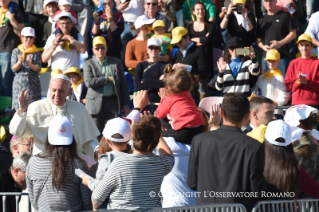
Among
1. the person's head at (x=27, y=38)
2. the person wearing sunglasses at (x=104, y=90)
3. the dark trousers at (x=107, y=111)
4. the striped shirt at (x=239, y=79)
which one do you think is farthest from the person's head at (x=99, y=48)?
the striped shirt at (x=239, y=79)

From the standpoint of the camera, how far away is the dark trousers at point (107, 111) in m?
11.0

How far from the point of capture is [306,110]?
6.80 m

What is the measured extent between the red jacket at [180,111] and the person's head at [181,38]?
442cm

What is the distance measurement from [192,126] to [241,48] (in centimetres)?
428

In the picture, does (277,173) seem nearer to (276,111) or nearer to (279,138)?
(279,138)

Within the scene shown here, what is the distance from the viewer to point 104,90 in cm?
1103

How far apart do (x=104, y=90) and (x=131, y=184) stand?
5633mm

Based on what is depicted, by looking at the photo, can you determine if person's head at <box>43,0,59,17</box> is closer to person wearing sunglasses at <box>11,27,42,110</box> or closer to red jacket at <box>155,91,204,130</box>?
person wearing sunglasses at <box>11,27,42,110</box>

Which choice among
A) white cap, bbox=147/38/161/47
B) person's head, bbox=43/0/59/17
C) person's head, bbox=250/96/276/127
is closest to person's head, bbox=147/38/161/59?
white cap, bbox=147/38/161/47

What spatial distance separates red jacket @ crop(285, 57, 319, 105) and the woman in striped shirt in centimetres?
558

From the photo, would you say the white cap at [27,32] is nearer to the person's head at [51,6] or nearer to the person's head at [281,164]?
the person's head at [51,6]

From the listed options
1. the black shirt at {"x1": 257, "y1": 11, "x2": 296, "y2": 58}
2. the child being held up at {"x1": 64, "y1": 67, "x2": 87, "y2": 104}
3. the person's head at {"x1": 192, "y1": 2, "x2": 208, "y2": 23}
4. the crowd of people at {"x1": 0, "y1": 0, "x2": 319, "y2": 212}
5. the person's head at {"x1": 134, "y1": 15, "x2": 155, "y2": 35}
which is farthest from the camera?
the person's head at {"x1": 134, "y1": 15, "x2": 155, "y2": 35}

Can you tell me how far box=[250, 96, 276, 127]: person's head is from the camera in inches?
275

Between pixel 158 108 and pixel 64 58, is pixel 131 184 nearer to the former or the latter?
pixel 158 108
